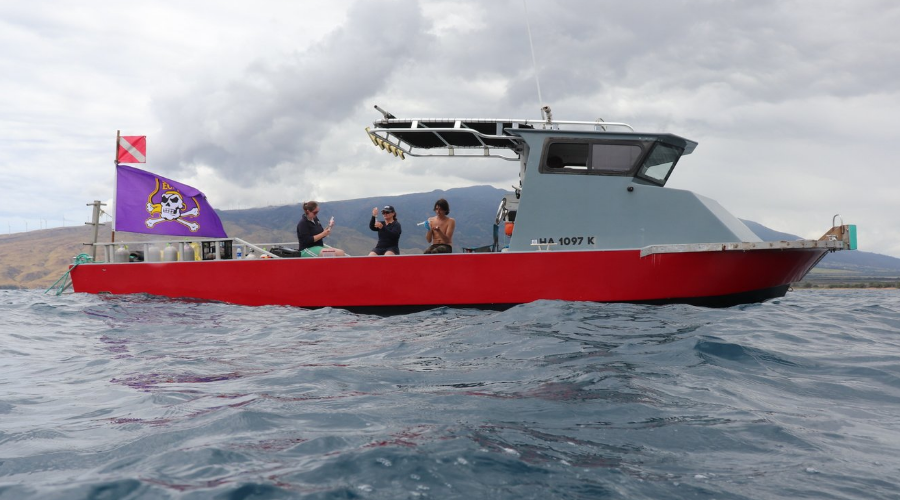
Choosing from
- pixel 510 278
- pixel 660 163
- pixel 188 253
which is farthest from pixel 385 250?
pixel 660 163

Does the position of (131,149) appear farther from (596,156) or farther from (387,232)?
(596,156)

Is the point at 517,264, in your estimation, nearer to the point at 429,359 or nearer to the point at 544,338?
the point at 544,338

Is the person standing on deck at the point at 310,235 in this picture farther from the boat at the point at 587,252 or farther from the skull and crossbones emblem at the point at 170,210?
the skull and crossbones emblem at the point at 170,210

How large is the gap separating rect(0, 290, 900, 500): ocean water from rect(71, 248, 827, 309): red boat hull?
169 centimetres

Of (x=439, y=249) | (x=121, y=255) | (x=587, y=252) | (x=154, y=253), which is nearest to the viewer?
(x=587, y=252)

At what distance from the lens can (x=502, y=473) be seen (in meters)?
2.05

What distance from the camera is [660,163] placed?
27.8ft

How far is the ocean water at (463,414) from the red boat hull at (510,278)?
169 cm

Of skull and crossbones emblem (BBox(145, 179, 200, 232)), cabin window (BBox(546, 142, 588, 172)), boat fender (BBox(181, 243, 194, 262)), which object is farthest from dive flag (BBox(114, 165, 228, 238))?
cabin window (BBox(546, 142, 588, 172))

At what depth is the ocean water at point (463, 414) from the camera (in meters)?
2.05

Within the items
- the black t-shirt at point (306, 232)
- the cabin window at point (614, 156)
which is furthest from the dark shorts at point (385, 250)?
the cabin window at point (614, 156)

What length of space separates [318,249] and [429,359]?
18.1 ft

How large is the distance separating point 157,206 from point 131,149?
1083 millimetres

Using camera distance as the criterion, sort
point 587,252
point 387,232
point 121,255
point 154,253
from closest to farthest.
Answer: point 587,252
point 387,232
point 154,253
point 121,255
